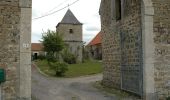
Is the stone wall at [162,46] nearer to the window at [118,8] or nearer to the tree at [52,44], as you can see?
the window at [118,8]

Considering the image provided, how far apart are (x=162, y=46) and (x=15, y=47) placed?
6.19 meters

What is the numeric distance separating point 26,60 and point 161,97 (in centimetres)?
590

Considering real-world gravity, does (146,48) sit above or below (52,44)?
below

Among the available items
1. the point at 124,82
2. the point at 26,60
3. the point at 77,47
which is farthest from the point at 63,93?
the point at 77,47

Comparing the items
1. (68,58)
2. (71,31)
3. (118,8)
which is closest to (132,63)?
(118,8)

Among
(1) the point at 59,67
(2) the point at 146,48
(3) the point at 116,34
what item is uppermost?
(3) the point at 116,34

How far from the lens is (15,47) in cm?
1129

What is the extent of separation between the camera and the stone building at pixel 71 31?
186 feet

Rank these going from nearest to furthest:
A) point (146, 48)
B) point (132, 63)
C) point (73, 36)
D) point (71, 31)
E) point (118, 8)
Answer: point (146, 48) < point (132, 63) < point (118, 8) < point (73, 36) < point (71, 31)

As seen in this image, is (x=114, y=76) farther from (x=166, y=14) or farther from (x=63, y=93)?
(x=166, y=14)

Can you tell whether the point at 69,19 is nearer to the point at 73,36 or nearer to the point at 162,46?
the point at 73,36

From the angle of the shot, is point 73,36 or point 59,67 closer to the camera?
point 59,67

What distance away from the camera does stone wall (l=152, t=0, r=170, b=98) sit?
1334 cm

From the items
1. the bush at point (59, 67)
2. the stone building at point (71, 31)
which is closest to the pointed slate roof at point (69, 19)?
the stone building at point (71, 31)
